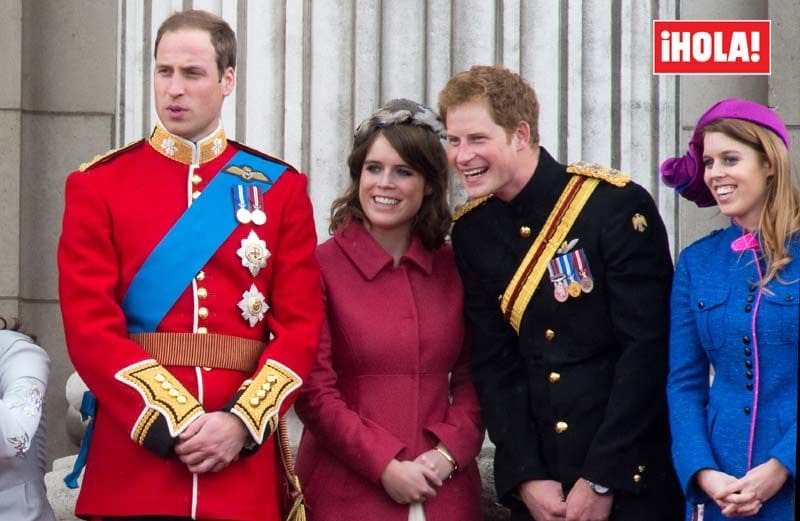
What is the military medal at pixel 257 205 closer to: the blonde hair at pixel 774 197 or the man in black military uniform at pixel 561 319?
the man in black military uniform at pixel 561 319

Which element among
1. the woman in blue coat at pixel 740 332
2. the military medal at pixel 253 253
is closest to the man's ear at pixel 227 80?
the military medal at pixel 253 253

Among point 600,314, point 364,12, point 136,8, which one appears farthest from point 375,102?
point 600,314

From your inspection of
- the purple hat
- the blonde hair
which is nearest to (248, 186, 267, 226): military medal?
the purple hat

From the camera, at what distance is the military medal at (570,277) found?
221 inches

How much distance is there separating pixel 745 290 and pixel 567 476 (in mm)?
765

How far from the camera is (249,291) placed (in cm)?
545

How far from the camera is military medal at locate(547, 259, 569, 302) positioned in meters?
5.63

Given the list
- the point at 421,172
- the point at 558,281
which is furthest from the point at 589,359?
the point at 421,172

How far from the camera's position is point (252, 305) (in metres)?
5.44

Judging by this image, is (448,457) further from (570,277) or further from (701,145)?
(701,145)

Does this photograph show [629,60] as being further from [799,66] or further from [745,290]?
[745,290]

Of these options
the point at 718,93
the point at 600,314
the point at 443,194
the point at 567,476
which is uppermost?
the point at 718,93

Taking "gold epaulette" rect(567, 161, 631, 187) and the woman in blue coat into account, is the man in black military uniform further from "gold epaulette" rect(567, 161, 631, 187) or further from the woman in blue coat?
the woman in blue coat

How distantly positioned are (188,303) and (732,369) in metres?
1.55
